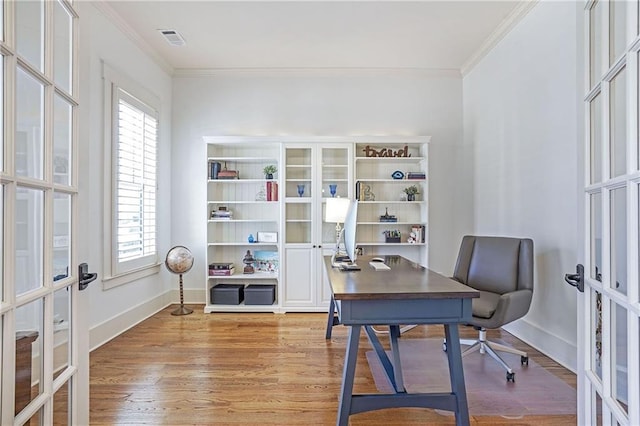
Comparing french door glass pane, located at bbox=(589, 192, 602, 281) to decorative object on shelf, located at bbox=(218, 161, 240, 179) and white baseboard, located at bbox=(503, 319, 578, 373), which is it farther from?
decorative object on shelf, located at bbox=(218, 161, 240, 179)

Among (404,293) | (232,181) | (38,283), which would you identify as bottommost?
(404,293)

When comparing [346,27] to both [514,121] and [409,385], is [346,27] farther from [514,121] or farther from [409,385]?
[409,385]

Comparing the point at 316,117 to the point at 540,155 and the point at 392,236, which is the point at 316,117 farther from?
the point at 540,155

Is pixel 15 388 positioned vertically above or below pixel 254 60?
below

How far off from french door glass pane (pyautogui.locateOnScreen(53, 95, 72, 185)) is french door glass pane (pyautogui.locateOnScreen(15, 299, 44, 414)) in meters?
0.45

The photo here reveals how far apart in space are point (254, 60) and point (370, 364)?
145 inches

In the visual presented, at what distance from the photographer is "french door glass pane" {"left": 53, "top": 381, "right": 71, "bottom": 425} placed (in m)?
1.25

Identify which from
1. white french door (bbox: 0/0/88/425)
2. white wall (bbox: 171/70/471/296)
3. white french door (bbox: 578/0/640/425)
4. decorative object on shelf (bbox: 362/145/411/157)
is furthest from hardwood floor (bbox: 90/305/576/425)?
decorative object on shelf (bbox: 362/145/411/157)

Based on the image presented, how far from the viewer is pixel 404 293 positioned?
6.04 ft

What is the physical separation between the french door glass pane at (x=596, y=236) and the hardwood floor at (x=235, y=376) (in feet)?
3.94

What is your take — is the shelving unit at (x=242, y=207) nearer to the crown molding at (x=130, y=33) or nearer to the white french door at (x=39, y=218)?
the crown molding at (x=130, y=33)

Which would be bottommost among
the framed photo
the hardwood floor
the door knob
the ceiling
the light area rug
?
the hardwood floor

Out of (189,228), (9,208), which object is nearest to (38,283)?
(9,208)

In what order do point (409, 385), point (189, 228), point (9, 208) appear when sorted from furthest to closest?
point (189, 228), point (409, 385), point (9, 208)
